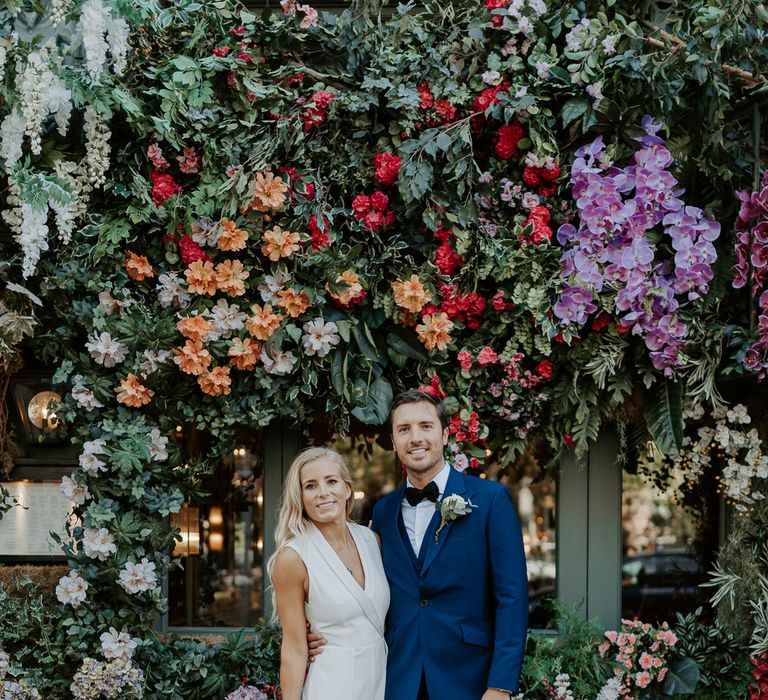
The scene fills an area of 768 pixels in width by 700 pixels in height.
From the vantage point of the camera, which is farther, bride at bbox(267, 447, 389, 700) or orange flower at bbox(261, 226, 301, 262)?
orange flower at bbox(261, 226, 301, 262)

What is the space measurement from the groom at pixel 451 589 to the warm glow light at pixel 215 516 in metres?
2.31

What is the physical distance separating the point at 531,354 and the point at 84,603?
261 cm

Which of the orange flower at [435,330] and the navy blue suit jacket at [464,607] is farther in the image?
the orange flower at [435,330]

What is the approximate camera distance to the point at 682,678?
4.20 meters


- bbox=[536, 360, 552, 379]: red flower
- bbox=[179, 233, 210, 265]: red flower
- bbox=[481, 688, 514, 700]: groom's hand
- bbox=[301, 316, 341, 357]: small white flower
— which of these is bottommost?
bbox=[481, 688, 514, 700]: groom's hand

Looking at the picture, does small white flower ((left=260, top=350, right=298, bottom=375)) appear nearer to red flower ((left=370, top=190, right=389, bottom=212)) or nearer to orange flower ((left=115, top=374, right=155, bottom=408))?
orange flower ((left=115, top=374, right=155, bottom=408))

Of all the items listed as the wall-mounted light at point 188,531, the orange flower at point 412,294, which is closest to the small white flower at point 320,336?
the orange flower at point 412,294

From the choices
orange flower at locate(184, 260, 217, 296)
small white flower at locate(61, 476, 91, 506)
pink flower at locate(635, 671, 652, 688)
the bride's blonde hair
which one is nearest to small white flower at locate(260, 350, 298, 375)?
orange flower at locate(184, 260, 217, 296)

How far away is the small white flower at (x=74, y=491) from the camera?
4375mm

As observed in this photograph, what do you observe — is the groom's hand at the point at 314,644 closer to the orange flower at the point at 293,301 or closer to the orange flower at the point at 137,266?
the orange flower at the point at 293,301

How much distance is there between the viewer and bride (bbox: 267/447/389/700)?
10.6 ft

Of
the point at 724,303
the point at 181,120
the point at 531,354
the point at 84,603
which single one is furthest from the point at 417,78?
the point at 84,603

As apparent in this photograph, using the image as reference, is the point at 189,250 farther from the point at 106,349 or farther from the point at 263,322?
the point at 106,349

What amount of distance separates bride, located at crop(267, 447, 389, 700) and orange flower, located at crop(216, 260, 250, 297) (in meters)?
1.24
